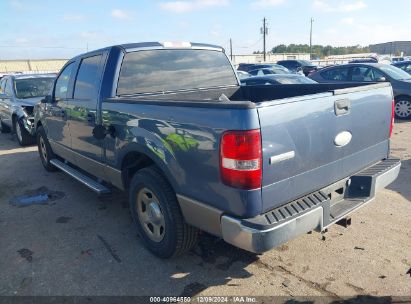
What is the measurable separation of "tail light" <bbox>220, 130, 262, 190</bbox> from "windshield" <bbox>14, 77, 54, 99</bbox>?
823cm

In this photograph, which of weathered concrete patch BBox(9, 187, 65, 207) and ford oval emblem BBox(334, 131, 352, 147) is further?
weathered concrete patch BBox(9, 187, 65, 207)

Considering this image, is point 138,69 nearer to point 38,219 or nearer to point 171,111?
point 171,111

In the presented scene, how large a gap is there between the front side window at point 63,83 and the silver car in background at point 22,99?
3465mm

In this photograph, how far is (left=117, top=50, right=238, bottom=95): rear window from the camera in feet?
12.9

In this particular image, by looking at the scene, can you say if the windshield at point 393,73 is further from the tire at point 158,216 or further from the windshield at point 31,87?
the windshield at point 31,87

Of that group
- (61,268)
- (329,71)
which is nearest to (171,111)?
(61,268)

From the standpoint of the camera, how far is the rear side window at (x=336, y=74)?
11180 millimetres

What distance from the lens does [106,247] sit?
3.73 m

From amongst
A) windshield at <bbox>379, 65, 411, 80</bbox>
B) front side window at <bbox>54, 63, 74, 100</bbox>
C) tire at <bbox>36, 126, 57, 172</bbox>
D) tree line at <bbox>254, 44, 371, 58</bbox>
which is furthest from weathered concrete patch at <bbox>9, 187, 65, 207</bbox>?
tree line at <bbox>254, 44, 371, 58</bbox>

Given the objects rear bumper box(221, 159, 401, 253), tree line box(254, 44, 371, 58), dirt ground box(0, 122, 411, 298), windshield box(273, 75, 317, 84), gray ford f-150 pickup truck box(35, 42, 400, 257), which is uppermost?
tree line box(254, 44, 371, 58)

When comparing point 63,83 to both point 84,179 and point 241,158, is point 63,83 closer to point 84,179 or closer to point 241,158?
point 84,179

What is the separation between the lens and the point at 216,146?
2467mm

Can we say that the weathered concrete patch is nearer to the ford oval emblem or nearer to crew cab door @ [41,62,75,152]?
crew cab door @ [41,62,75,152]

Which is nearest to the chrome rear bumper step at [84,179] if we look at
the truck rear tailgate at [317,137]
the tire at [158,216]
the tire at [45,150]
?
the tire at [45,150]
